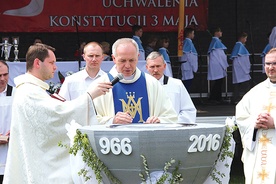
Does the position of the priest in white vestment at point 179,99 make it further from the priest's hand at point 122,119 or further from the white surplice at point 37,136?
the priest's hand at point 122,119

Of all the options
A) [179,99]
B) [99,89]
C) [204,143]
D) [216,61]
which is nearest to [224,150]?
[204,143]

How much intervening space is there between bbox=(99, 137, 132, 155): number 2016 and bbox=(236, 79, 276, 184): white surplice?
3593 millimetres

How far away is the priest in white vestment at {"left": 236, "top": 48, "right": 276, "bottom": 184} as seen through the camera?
907 cm

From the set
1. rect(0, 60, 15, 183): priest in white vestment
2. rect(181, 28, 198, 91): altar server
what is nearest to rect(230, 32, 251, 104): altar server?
rect(181, 28, 198, 91): altar server

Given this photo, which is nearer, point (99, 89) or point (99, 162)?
point (99, 162)

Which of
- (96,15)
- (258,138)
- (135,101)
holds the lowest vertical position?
(258,138)

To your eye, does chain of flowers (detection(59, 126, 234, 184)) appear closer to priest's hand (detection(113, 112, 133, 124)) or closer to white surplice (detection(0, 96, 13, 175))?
priest's hand (detection(113, 112, 133, 124))

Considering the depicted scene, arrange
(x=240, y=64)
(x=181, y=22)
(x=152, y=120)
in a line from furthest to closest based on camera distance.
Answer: (x=240, y=64), (x=181, y=22), (x=152, y=120)

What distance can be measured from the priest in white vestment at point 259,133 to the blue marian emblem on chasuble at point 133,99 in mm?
2192

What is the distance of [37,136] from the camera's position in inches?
282

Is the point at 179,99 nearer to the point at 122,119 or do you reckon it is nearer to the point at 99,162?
the point at 122,119

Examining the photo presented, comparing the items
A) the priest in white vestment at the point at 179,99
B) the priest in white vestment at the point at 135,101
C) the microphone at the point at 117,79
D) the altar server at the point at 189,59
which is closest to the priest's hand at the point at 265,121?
the priest in white vestment at the point at 179,99

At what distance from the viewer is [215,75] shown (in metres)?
18.7

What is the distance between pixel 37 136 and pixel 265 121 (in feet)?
8.96
